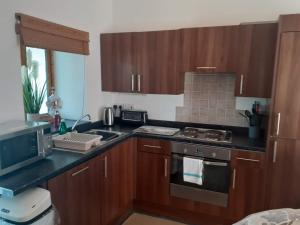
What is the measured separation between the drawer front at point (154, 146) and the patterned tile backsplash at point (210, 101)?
553 millimetres

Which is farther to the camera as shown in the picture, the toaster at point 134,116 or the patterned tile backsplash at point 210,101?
the toaster at point 134,116

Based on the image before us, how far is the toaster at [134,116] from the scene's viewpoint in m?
3.08

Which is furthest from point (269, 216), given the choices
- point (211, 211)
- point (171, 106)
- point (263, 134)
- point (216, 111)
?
point (171, 106)

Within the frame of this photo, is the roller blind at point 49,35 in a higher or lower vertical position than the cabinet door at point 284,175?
higher

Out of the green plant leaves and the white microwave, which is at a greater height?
the green plant leaves

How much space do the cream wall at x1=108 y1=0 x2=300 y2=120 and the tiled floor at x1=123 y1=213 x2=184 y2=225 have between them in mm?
1169

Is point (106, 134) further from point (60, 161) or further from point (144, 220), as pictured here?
point (144, 220)

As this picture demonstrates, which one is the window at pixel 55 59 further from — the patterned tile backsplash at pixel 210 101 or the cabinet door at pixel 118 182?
the patterned tile backsplash at pixel 210 101

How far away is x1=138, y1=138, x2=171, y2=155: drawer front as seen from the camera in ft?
8.41

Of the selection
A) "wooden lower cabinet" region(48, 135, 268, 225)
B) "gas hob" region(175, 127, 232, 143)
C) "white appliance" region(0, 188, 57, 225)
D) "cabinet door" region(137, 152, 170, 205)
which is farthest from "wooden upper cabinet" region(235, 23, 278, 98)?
"white appliance" region(0, 188, 57, 225)

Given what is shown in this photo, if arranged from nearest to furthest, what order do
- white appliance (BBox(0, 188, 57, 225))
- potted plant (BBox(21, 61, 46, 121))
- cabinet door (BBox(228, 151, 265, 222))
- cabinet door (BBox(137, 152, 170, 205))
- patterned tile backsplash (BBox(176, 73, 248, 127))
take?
white appliance (BBox(0, 188, 57, 225)) → potted plant (BBox(21, 61, 46, 121)) → cabinet door (BBox(228, 151, 265, 222)) → cabinet door (BBox(137, 152, 170, 205)) → patterned tile backsplash (BBox(176, 73, 248, 127))

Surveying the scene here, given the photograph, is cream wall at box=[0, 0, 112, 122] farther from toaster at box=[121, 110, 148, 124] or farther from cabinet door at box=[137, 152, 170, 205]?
cabinet door at box=[137, 152, 170, 205]

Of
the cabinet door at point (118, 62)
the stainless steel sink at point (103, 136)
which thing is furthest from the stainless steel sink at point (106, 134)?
the cabinet door at point (118, 62)

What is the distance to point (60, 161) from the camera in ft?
5.95
